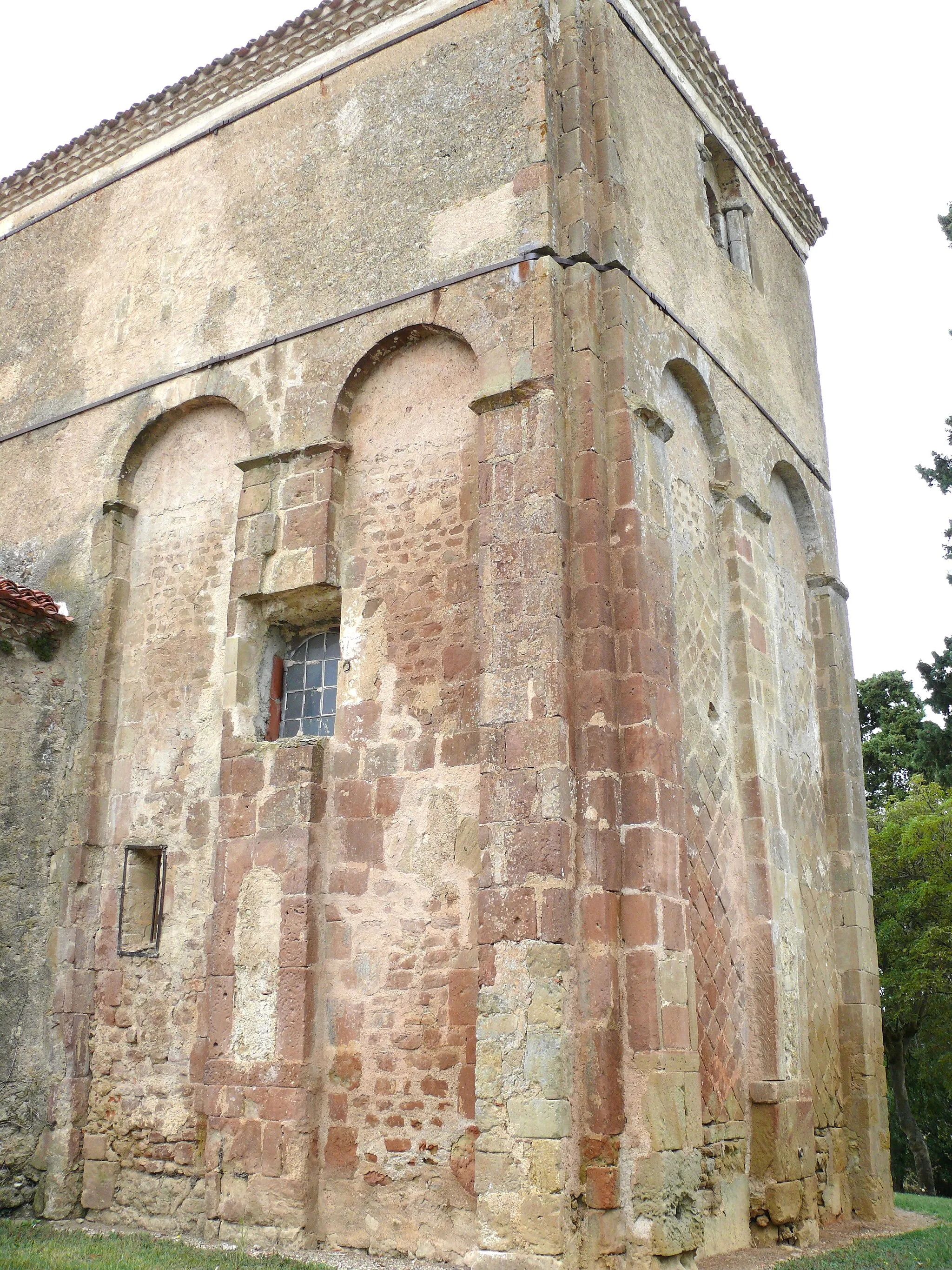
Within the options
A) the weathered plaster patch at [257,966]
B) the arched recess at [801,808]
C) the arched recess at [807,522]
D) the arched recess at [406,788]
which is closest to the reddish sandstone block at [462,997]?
the arched recess at [406,788]

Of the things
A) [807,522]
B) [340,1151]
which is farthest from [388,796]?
[807,522]

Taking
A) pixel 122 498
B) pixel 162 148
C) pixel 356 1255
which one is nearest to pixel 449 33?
pixel 162 148

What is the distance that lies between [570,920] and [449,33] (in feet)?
22.8

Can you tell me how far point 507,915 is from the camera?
7.14 metres

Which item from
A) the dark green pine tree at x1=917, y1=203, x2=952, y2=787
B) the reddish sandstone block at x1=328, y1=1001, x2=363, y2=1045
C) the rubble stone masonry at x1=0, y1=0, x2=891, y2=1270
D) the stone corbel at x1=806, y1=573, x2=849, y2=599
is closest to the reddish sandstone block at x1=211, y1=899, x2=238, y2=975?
the rubble stone masonry at x1=0, y1=0, x2=891, y2=1270

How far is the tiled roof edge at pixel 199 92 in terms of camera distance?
1009cm

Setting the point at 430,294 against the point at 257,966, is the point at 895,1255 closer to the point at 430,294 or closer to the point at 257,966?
the point at 257,966

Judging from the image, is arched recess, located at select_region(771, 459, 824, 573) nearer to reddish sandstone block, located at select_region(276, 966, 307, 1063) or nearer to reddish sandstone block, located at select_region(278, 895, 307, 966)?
reddish sandstone block, located at select_region(278, 895, 307, 966)

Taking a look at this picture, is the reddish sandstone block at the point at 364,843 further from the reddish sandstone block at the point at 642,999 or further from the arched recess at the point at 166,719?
the reddish sandstone block at the point at 642,999

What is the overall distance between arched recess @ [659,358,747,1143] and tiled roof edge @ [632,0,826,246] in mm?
3166

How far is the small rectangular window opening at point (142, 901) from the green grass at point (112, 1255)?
75.7 inches

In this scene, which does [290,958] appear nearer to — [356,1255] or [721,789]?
[356,1255]

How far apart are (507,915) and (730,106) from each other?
817cm

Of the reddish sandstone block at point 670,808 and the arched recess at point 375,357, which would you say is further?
the arched recess at point 375,357
